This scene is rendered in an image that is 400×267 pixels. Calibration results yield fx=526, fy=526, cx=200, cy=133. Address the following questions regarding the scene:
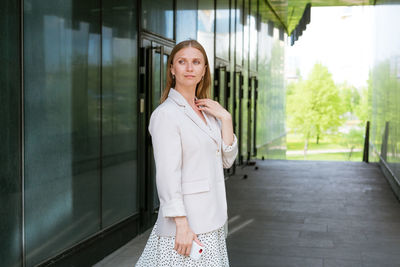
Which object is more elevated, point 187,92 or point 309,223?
point 187,92

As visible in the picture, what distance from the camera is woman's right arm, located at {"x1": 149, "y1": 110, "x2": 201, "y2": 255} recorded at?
5.77 ft

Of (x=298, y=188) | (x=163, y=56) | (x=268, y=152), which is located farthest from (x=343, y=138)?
(x=163, y=56)

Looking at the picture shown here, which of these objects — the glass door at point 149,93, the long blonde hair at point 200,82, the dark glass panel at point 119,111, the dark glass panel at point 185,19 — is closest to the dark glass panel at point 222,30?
the dark glass panel at point 185,19

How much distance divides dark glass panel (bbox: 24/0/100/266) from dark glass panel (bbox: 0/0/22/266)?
0.35 ft

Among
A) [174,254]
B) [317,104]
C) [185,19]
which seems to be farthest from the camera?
[317,104]

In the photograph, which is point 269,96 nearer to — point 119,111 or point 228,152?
point 119,111

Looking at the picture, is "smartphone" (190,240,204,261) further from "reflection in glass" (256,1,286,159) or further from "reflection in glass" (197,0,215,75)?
"reflection in glass" (256,1,286,159)

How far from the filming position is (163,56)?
618cm

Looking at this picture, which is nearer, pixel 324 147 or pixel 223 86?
pixel 223 86

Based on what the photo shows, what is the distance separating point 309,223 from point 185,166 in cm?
480

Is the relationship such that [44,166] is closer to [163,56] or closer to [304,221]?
[163,56]

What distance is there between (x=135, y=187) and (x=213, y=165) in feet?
12.9

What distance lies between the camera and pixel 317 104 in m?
50.4

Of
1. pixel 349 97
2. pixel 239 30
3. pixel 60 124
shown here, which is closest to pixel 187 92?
pixel 60 124
